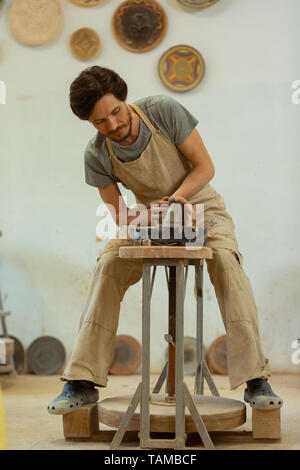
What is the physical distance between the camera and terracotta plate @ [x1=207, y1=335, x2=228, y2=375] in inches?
168

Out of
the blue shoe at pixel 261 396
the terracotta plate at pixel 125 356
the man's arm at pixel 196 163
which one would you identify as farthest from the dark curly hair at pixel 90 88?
the terracotta plate at pixel 125 356

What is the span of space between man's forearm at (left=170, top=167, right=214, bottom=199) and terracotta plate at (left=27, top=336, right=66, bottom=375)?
2.10m

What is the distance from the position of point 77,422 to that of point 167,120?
1271 mm

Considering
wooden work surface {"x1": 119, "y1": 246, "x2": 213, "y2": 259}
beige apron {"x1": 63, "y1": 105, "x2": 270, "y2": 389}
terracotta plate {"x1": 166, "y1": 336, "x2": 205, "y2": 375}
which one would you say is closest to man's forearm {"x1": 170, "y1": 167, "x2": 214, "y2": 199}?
beige apron {"x1": 63, "y1": 105, "x2": 270, "y2": 389}

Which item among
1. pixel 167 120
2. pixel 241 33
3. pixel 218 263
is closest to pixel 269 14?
pixel 241 33

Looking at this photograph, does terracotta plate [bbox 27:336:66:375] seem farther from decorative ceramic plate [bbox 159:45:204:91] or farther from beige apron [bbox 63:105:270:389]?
decorative ceramic plate [bbox 159:45:204:91]

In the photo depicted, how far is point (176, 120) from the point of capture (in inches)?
105

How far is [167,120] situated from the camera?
2.68 metres

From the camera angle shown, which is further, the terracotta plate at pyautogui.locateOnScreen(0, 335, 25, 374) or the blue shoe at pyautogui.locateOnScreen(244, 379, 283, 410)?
the terracotta plate at pyautogui.locateOnScreen(0, 335, 25, 374)

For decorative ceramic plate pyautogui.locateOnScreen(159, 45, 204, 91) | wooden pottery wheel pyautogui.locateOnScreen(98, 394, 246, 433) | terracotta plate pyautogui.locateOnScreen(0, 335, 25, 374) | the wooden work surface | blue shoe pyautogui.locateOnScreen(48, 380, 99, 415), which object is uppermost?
decorative ceramic plate pyautogui.locateOnScreen(159, 45, 204, 91)

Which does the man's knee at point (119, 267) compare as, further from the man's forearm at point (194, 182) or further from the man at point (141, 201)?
the man's forearm at point (194, 182)

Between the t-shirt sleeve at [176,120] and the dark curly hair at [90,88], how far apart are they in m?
0.24

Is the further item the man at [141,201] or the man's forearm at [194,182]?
the man's forearm at [194,182]

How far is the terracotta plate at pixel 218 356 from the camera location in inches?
168
